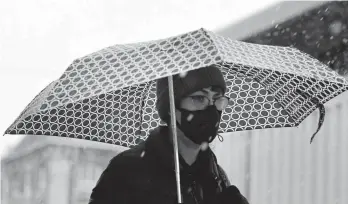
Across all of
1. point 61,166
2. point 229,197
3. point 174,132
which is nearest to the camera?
point 229,197

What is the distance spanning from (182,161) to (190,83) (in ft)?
1.21

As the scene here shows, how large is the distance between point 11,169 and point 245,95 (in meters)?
13.2

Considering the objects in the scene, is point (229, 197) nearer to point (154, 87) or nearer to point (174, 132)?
point (174, 132)

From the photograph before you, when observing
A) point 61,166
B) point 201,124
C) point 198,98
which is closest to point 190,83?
point 198,98

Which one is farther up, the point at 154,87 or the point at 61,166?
the point at 154,87

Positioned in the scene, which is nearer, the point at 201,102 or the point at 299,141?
the point at 201,102

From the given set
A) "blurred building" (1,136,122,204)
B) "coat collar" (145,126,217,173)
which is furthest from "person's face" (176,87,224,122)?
"blurred building" (1,136,122,204)

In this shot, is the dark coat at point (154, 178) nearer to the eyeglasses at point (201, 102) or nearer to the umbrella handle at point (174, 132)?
the umbrella handle at point (174, 132)

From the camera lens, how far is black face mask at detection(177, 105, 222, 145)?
382 centimetres

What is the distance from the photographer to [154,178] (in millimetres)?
3750

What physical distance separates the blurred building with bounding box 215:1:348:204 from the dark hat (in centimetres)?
293

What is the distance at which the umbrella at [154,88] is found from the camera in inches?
133

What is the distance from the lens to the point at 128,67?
11.4 feet

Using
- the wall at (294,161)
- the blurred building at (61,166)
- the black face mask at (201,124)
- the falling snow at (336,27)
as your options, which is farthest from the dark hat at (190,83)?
the blurred building at (61,166)
